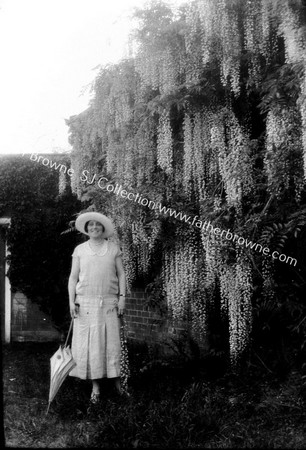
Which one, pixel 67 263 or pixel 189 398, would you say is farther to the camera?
pixel 67 263

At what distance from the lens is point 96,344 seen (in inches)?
164

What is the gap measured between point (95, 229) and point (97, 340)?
0.89 m

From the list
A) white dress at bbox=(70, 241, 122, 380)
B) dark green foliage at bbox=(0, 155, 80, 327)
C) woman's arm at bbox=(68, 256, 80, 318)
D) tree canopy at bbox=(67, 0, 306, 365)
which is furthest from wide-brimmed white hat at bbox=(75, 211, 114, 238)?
dark green foliage at bbox=(0, 155, 80, 327)

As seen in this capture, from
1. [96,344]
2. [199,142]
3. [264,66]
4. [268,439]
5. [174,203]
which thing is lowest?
[268,439]

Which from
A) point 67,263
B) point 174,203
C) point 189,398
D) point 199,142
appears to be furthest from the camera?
point 67,263

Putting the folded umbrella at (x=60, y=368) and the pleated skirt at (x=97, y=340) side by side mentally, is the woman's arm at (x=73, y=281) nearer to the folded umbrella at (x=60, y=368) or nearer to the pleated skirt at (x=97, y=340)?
the pleated skirt at (x=97, y=340)

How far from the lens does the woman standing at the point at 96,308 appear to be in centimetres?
419

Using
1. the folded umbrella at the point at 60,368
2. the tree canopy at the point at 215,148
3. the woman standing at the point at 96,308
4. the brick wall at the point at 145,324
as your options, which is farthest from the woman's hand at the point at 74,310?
the brick wall at the point at 145,324

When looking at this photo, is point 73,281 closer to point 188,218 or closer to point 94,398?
point 94,398

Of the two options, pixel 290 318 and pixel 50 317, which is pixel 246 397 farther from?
pixel 50 317

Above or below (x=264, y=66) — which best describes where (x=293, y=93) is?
below

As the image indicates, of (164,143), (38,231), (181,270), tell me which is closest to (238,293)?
(181,270)

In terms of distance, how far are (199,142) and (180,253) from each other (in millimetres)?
1067

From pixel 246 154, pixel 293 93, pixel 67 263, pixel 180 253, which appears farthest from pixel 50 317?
pixel 293 93
